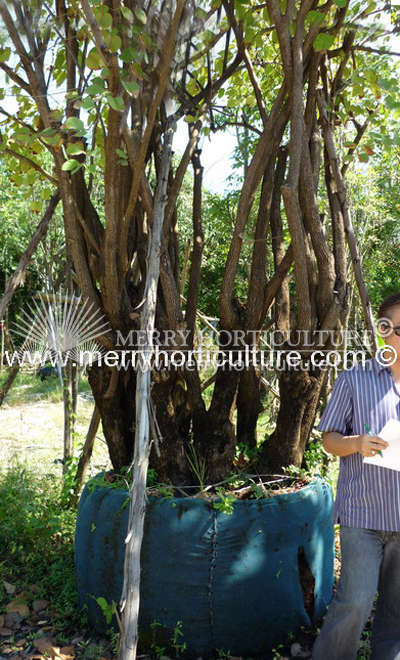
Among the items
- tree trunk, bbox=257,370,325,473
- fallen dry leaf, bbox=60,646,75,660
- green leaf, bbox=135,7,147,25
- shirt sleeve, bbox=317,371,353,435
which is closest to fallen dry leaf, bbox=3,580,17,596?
fallen dry leaf, bbox=60,646,75,660

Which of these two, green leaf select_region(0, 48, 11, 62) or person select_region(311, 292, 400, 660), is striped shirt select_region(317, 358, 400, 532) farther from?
green leaf select_region(0, 48, 11, 62)

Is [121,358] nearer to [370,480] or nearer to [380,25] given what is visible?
[370,480]

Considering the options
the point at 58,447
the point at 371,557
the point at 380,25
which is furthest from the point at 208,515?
the point at 58,447

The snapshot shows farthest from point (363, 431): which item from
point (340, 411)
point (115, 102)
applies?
point (115, 102)

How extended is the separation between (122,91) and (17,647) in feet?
7.60

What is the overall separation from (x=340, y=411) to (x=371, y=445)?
27cm

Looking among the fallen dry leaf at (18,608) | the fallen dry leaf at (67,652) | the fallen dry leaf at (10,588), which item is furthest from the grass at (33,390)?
the fallen dry leaf at (67,652)

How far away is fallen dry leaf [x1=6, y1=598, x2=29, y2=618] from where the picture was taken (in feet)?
9.73

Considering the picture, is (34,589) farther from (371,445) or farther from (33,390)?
(33,390)

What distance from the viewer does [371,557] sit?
2145 mm

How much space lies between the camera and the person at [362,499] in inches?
83.9

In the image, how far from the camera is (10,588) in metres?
3.18

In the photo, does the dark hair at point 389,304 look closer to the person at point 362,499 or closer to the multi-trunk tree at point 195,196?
the person at point 362,499

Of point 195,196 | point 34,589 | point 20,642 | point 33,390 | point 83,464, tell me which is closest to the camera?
point 20,642
